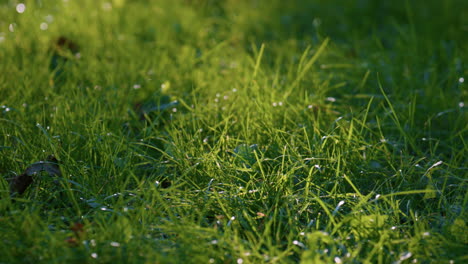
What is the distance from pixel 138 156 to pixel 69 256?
697mm

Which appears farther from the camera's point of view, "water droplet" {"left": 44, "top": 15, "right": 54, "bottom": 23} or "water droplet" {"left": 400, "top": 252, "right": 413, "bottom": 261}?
"water droplet" {"left": 44, "top": 15, "right": 54, "bottom": 23}

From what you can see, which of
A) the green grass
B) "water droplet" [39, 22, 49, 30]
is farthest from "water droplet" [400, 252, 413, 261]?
"water droplet" [39, 22, 49, 30]

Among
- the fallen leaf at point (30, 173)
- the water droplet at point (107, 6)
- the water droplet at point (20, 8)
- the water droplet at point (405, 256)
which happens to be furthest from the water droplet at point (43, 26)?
the water droplet at point (405, 256)

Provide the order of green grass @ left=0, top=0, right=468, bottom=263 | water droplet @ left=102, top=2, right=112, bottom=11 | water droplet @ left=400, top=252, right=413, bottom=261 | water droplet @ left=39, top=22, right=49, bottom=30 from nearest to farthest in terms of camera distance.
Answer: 1. water droplet @ left=400, top=252, right=413, bottom=261
2. green grass @ left=0, top=0, right=468, bottom=263
3. water droplet @ left=39, top=22, right=49, bottom=30
4. water droplet @ left=102, top=2, right=112, bottom=11

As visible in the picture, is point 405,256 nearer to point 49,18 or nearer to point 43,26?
point 43,26

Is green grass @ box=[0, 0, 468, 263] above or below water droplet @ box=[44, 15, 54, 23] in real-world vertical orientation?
below

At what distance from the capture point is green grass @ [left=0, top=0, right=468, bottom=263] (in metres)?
1.56

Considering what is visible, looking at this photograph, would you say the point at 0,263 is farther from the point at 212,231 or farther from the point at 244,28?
the point at 244,28

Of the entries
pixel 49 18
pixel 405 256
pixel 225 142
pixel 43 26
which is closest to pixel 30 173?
pixel 225 142

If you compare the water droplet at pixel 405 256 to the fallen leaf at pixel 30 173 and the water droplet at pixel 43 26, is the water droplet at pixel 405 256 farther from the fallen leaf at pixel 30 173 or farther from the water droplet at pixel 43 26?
the water droplet at pixel 43 26

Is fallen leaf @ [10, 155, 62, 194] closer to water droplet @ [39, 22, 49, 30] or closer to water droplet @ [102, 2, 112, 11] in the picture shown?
water droplet @ [39, 22, 49, 30]

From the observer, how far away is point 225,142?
6.97 ft

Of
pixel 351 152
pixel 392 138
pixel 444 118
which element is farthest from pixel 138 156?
pixel 444 118

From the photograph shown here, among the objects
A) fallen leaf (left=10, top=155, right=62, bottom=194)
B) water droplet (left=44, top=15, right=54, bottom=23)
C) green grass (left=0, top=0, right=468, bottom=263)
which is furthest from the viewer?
water droplet (left=44, top=15, right=54, bottom=23)
